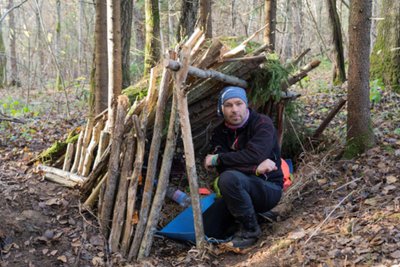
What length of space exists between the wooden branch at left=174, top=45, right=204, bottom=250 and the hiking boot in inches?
13.2

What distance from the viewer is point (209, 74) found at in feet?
12.8

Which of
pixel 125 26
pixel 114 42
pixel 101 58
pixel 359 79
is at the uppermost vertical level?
pixel 125 26

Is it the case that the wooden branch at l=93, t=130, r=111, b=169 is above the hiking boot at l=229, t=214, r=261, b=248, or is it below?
above

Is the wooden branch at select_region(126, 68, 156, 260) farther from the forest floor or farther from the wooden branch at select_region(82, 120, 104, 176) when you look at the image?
the wooden branch at select_region(82, 120, 104, 176)

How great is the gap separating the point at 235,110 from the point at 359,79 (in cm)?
158

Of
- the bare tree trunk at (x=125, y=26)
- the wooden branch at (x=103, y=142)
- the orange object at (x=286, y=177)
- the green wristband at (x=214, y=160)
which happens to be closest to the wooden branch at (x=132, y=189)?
the wooden branch at (x=103, y=142)

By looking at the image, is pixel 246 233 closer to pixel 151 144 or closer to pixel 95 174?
pixel 151 144

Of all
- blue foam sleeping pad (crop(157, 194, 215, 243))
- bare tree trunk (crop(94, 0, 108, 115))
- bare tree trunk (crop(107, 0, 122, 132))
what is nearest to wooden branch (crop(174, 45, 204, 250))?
blue foam sleeping pad (crop(157, 194, 215, 243))

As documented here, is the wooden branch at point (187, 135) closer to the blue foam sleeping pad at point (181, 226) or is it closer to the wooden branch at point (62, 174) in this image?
the blue foam sleeping pad at point (181, 226)

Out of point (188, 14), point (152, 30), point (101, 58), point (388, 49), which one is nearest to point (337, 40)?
point (388, 49)

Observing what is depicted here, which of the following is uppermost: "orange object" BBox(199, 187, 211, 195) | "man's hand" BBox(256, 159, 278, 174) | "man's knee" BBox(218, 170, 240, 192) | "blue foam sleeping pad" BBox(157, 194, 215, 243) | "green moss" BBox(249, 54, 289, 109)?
"green moss" BBox(249, 54, 289, 109)

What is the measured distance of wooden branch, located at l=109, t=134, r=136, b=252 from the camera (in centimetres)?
391

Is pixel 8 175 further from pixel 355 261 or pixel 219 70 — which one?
pixel 355 261

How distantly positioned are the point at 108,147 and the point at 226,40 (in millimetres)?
2092
